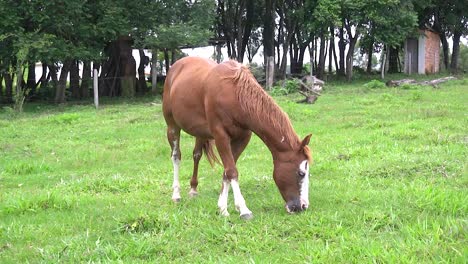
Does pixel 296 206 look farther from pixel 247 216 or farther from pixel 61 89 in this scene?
pixel 61 89

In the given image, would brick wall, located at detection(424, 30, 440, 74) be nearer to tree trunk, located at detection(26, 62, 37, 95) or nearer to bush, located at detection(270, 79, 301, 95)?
bush, located at detection(270, 79, 301, 95)

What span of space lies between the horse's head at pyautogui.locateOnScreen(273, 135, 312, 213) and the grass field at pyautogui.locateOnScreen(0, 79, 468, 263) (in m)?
0.14

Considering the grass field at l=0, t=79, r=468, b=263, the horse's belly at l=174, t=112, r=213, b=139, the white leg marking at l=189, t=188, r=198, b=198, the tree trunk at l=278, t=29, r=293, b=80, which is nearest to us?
the grass field at l=0, t=79, r=468, b=263

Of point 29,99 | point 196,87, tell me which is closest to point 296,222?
point 196,87

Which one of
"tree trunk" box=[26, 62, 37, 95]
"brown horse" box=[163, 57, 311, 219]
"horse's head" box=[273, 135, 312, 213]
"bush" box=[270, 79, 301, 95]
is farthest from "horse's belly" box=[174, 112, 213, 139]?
"tree trunk" box=[26, 62, 37, 95]

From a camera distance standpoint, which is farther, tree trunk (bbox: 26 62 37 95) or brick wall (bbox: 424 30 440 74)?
brick wall (bbox: 424 30 440 74)

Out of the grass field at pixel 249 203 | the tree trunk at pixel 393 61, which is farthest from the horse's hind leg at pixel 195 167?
the tree trunk at pixel 393 61

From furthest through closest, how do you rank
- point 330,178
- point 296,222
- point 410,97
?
point 410,97, point 330,178, point 296,222

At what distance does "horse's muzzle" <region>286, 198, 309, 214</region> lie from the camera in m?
5.17

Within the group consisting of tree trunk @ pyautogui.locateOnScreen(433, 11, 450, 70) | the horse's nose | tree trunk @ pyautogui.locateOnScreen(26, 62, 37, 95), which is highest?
tree trunk @ pyautogui.locateOnScreen(433, 11, 450, 70)

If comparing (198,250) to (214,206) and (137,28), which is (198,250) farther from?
(137,28)

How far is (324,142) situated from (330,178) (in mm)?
2943

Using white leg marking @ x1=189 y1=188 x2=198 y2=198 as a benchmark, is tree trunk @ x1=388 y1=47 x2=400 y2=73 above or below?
above

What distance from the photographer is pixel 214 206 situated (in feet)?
18.7
